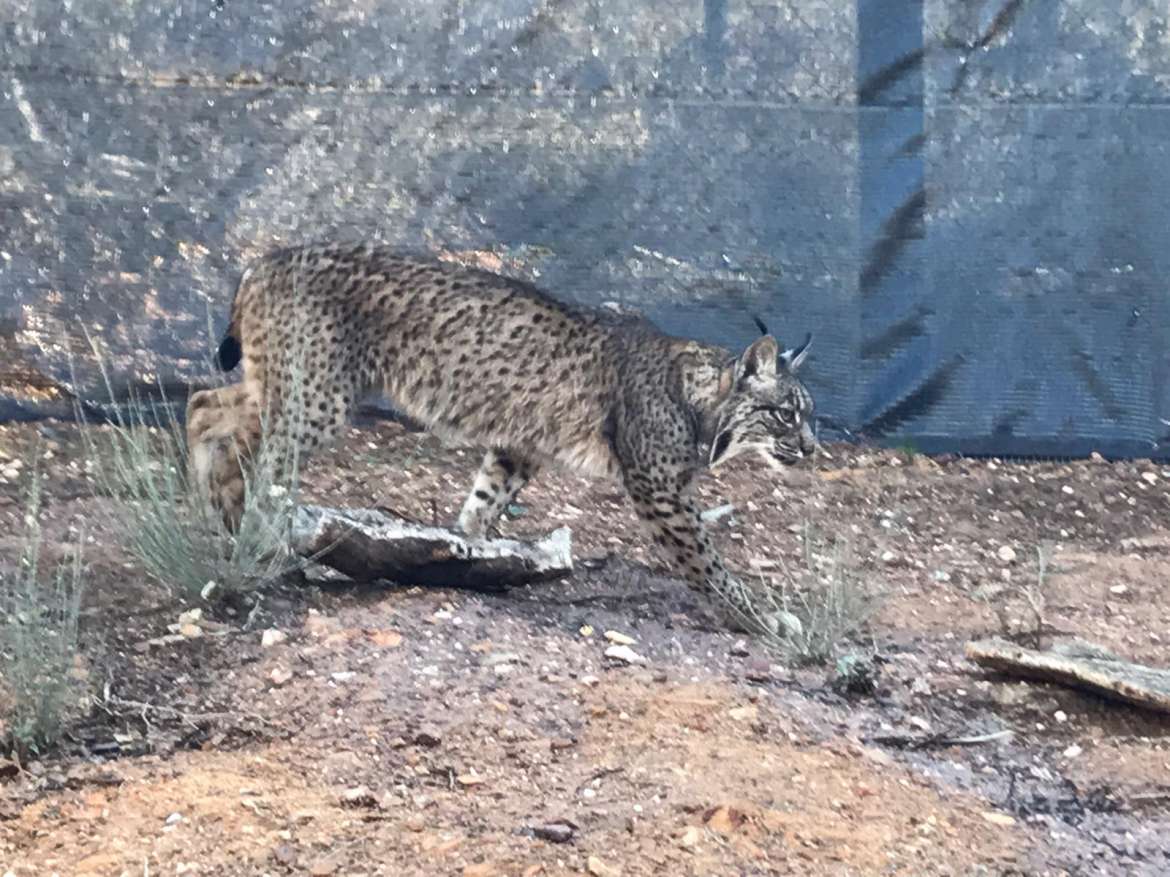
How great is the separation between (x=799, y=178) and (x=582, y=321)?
128cm

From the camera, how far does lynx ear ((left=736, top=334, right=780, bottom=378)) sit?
19.3 feet

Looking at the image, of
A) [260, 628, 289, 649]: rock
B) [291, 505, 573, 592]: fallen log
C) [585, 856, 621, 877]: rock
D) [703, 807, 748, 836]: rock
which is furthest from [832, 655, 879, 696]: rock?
[260, 628, 289, 649]: rock

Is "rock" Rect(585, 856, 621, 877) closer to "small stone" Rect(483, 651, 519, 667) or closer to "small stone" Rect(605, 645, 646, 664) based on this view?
"small stone" Rect(483, 651, 519, 667)

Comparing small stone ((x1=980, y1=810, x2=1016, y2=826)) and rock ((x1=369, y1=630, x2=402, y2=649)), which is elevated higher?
rock ((x1=369, y1=630, x2=402, y2=649))

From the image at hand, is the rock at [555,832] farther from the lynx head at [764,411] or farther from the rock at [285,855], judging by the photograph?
the lynx head at [764,411]

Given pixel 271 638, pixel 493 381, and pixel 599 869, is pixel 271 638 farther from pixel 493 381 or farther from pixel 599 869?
pixel 493 381

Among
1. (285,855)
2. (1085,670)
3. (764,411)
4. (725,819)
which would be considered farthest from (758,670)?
(285,855)

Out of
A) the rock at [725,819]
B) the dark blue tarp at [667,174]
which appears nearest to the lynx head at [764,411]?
the dark blue tarp at [667,174]

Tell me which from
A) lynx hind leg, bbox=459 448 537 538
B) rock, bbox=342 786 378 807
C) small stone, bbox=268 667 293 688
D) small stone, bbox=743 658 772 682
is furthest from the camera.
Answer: lynx hind leg, bbox=459 448 537 538

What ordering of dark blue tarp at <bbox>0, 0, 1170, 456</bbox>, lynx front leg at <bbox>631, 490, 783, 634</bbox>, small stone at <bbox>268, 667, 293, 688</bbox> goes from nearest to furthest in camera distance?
small stone at <bbox>268, 667, 293, 688</bbox>
lynx front leg at <bbox>631, 490, 783, 634</bbox>
dark blue tarp at <bbox>0, 0, 1170, 456</bbox>

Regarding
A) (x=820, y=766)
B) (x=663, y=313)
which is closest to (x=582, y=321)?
(x=663, y=313)

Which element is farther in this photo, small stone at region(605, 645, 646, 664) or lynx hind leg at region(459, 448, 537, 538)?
lynx hind leg at region(459, 448, 537, 538)

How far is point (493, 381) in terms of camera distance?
6016 mm

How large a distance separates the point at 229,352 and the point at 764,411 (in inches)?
73.9
